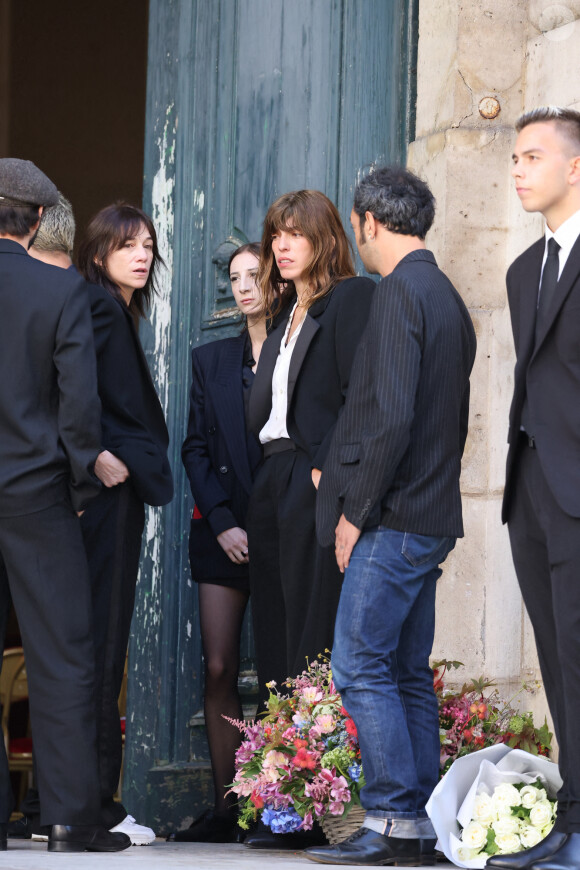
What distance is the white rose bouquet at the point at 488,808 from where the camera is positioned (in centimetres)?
325

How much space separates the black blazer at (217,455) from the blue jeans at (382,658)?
48.7 inches

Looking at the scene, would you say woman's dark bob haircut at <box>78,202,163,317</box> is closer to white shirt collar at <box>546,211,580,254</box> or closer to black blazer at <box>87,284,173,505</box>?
black blazer at <box>87,284,173,505</box>

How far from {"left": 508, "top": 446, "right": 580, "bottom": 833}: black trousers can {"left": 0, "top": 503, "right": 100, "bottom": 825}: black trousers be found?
3.95ft

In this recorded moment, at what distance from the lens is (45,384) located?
3.72 meters

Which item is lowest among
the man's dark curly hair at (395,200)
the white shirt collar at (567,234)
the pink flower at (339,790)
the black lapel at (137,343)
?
the pink flower at (339,790)

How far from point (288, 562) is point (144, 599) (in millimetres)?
1391

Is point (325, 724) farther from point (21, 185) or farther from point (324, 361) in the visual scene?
point (21, 185)

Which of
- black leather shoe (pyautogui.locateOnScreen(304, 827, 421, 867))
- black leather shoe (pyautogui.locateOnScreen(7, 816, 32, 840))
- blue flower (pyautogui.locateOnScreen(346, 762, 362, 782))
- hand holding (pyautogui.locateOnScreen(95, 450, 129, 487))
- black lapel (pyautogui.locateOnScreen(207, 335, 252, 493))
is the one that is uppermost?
black lapel (pyautogui.locateOnScreen(207, 335, 252, 493))

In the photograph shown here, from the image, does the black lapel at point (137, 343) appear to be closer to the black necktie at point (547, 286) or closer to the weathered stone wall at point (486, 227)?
the weathered stone wall at point (486, 227)

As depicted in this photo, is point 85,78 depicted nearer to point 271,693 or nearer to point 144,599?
point 144,599

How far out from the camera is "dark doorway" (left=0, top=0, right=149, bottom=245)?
35.7 feet

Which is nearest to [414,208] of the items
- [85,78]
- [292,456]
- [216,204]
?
[292,456]

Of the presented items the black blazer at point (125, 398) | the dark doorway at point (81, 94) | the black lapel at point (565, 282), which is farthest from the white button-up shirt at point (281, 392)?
the dark doorway at point (81, 94)

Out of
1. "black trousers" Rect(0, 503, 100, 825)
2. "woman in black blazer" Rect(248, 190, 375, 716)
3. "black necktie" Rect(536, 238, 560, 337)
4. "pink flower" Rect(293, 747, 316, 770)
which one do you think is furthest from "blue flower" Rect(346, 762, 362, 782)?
"black necktie" Rect(536, 238, 560, 337)
